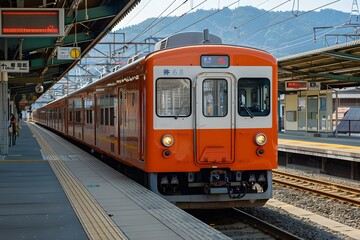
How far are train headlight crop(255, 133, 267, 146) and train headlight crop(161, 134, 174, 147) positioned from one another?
150cm

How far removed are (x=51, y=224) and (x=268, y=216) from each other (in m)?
4.94

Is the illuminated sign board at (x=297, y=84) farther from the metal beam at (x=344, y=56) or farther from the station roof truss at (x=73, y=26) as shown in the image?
the station roof truss at (x=73, y=26)

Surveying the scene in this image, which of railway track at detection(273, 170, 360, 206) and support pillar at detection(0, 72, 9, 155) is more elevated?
support pillar at detection(0, 72, 9, 155)

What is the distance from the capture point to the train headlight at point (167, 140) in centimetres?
970

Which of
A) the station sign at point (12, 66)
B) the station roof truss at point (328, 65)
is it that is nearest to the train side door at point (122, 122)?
the station sign at point (12, 66)

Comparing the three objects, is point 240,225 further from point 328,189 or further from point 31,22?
point 31,22

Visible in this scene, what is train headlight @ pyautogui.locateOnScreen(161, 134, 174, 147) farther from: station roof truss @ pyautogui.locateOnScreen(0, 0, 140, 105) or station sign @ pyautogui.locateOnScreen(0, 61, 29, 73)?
station sign @ pyautogui.locateOnScreen(0, 61, 29, 73)

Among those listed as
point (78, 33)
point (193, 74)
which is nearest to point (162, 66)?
point (193, 74)

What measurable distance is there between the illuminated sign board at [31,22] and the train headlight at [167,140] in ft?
14.1

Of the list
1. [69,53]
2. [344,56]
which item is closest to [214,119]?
[69,53]

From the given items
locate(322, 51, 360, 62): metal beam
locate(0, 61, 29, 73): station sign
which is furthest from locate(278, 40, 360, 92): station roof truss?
locate(0, 61, 29, 73): station sign

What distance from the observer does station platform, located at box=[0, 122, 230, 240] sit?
272 inches

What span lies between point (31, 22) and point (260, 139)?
588 centimetres

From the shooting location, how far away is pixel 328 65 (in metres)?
23.1
